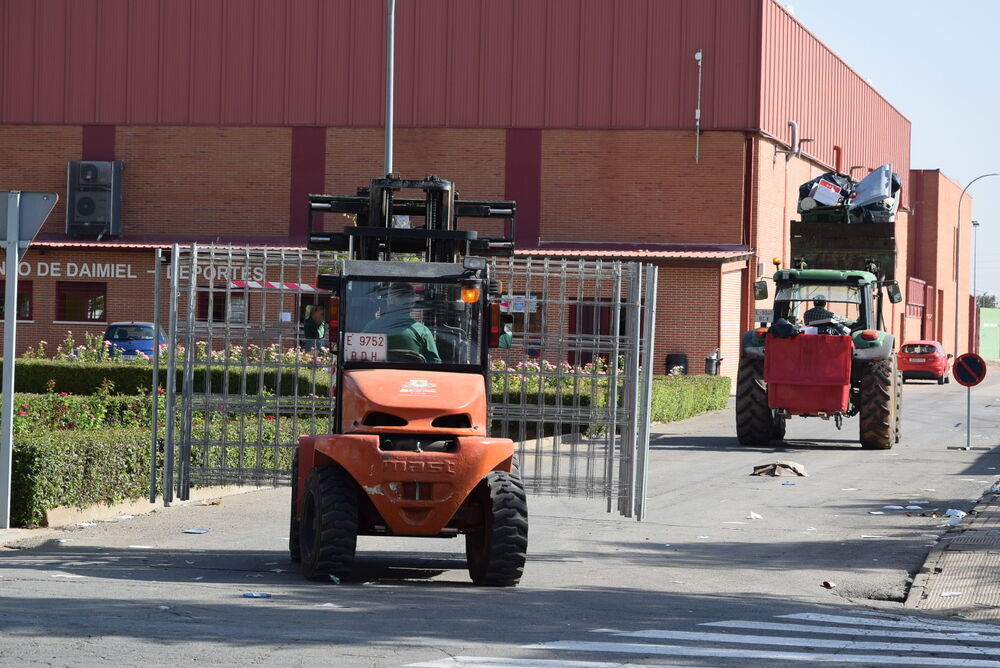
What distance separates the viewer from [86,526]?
43.2 feet

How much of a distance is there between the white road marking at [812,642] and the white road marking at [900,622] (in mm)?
774

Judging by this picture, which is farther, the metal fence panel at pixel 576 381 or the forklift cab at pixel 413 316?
the metal fence panel at pixel 576 381

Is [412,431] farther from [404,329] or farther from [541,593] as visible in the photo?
[541,593]

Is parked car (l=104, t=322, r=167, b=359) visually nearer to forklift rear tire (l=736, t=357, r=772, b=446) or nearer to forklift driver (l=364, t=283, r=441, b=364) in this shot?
forklift rear tire (l=736, t=357, r=772, b=446)

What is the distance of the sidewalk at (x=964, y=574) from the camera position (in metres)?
10.6

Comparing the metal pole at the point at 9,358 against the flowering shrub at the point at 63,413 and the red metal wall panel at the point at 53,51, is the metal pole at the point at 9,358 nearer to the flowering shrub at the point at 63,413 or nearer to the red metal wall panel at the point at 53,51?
the flowering shrub at the point at 63,413

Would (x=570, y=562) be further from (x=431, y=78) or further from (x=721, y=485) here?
(x=431, y=78)

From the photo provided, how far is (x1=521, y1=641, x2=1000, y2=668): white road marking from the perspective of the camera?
820 cm


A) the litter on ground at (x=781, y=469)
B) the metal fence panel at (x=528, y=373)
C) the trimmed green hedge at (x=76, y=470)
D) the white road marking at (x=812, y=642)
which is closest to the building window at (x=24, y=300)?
the litter on ground at (x=781, y=469)

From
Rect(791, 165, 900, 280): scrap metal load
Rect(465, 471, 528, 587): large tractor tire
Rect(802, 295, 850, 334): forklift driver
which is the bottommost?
Rect(465, 471, 528, 587): large tractor tire

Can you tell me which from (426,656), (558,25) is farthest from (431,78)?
(426,656)

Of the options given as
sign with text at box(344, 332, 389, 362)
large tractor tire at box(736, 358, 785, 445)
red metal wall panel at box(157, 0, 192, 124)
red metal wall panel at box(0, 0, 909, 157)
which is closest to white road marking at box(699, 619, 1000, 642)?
sign with text at box(344, 332, 389, 362)

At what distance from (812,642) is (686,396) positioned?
22.9 meters

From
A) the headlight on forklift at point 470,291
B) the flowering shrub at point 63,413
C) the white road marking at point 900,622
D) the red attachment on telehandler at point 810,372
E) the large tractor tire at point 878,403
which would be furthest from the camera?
the large tractor tire at point 878,403
